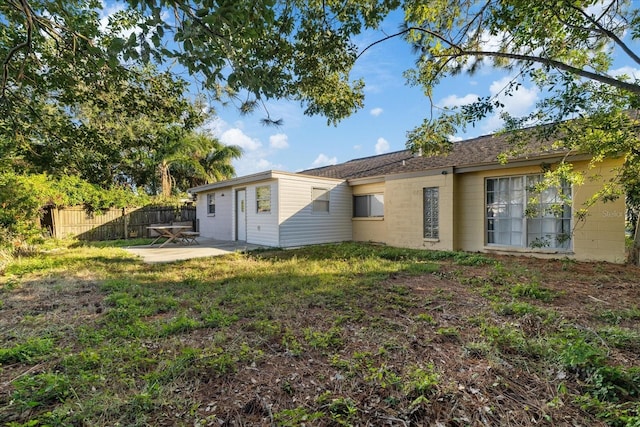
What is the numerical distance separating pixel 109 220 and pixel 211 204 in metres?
4.69

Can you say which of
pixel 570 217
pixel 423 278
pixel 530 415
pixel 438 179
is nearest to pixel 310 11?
pixel 423 278

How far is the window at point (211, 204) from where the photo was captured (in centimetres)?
1482

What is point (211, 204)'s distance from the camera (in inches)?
594

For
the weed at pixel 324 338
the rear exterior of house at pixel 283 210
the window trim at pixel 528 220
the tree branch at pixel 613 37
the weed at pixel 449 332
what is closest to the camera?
the weed at pixel 324 338

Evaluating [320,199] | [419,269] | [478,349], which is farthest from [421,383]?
[320,199]

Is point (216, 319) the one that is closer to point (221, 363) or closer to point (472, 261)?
point (221, 363)

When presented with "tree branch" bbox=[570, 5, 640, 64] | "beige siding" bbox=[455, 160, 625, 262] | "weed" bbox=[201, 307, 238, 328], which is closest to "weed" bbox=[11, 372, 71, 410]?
"weed" bbox=[201, 307, 238, 328]

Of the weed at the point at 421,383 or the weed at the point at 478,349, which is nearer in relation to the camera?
the weed at the point at 421,383

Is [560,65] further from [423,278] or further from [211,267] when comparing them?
[211,267]

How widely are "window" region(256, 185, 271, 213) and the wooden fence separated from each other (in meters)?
6.49

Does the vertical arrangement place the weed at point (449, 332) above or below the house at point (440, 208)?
below

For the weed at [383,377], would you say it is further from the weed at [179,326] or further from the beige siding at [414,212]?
the beige siding at [414,212]

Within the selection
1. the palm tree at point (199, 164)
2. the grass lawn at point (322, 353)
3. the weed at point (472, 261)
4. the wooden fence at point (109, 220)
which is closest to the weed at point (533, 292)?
the grass lawn at point (322, 353)

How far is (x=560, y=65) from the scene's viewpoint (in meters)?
4.71
